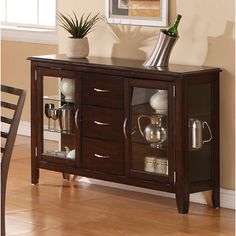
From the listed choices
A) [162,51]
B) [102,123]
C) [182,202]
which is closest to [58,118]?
[102,123]

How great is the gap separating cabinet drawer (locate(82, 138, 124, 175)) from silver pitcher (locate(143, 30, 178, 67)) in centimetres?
57

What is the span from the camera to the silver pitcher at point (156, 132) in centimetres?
517

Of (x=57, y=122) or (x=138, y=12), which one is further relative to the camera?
(x=57, y=122)

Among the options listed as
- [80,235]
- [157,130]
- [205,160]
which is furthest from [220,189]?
[80,235]

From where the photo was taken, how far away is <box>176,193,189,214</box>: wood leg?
5098 mm

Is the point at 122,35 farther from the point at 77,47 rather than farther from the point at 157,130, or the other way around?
the point at 157,130

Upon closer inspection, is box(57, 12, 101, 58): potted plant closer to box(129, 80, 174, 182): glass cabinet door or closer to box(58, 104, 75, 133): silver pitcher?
box(58, 104, 75, 133): silver pitcher

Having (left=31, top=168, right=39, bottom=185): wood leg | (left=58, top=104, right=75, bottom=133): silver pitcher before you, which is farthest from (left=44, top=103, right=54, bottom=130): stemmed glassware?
(left=31, top=168, right=39, bottom=185): wood leg

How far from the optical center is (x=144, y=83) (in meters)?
5.17

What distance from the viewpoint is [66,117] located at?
5738mm

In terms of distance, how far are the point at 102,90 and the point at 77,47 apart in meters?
0.45

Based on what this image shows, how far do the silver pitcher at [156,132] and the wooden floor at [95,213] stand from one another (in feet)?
1.36

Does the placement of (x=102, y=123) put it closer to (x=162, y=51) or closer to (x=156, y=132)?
(x=156, y=132)

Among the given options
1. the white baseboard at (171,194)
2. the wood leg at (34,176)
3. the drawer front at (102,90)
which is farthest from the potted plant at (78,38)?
the wood leg at (34,176)
